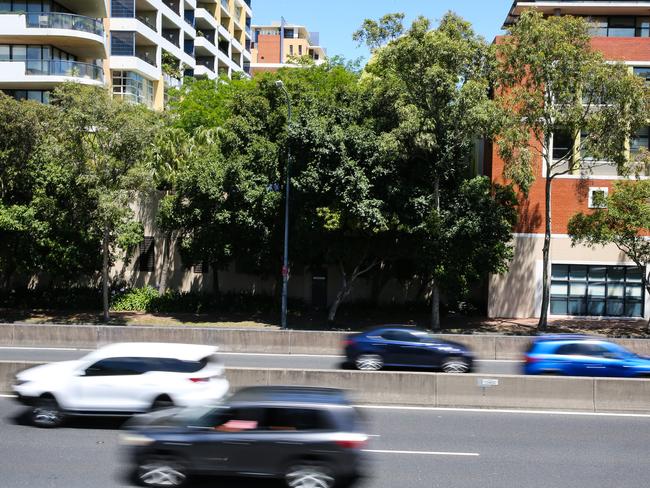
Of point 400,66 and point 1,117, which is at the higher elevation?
point 400,66

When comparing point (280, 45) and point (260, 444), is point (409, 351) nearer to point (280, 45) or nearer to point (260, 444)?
point (260, 444)

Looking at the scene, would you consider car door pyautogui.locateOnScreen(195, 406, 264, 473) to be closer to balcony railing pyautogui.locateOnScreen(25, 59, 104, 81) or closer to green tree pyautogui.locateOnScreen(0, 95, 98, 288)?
green tree pyautogui.locateOnScreen(0, 95, 98, 288)

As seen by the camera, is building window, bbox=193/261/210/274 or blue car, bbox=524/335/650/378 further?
building window, bbox=193/261/210/274

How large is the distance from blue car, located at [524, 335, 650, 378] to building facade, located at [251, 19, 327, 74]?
82442 mm

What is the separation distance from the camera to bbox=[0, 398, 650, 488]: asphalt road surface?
10195 millimetres

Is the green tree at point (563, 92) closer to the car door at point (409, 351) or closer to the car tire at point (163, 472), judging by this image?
the car door at point (409, 351)

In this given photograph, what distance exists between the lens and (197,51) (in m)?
67.8

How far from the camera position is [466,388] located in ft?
50.0

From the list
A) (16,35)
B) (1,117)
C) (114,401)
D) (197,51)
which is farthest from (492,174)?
(197,51)

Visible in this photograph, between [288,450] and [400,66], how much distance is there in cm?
2299

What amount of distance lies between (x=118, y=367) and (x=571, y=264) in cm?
2856

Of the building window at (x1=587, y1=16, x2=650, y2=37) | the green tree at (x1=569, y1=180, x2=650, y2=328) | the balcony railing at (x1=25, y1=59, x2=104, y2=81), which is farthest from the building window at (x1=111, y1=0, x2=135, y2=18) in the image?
the green tree at (x1=569, y1=180, x2=650, y2=328)

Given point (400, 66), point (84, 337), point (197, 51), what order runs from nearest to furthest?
point (84, 337) → point (400, 66) → point (197, 51)

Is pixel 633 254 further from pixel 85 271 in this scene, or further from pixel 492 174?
pixel 85 271
